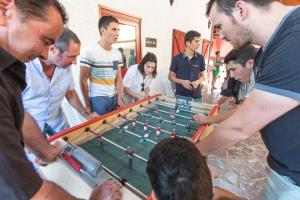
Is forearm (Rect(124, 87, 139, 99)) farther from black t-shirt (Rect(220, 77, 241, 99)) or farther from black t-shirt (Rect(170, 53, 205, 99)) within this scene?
black t-shirt (Rect(220, 77, 241, 99))

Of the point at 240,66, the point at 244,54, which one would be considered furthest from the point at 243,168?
the point at 244,54

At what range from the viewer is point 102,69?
7.50ft

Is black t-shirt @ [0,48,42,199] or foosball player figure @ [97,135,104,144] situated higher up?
black t-shirt @ [0,48,42,199]

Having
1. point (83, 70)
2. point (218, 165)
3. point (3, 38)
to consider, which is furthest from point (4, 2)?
point (218, 165)

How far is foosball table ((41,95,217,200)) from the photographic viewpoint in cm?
95

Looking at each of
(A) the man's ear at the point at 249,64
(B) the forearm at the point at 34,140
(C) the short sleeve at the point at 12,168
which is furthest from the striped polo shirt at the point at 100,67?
(C) the short sleeve at the point at 12,168

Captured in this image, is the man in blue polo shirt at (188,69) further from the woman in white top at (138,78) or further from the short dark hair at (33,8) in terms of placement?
the short dark hair at (33,8)

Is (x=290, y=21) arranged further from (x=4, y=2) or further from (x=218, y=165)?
(x=218, y=165)

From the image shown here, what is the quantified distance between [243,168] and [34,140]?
1945mm

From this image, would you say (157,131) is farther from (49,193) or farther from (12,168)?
(12,168)

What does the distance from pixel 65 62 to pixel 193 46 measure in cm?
217

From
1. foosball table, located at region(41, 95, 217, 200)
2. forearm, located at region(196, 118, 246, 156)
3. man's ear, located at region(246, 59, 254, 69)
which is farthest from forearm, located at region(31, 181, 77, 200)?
man's ear, located at region(246, 59, 254, 69)

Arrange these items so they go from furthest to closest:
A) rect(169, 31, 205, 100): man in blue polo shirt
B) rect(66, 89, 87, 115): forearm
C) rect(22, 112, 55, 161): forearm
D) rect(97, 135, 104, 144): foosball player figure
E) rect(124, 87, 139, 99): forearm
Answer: rect(169, 31, 205, 100): man in blue polo shirt → rect(124, 87, 139, 99): forearm → rect(66, 89, 87, 115): forearm → rect(97, 135, 104, 144): foosball player figure → rect(22, 112, 55, 161): forearm

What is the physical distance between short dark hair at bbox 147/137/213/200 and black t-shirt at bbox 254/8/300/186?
1.39 feet
